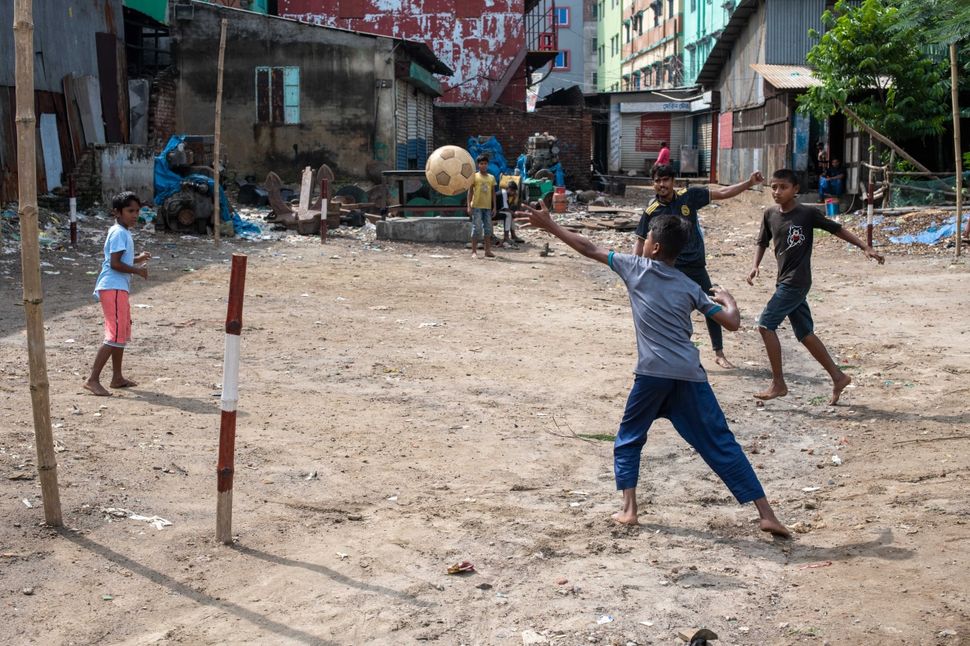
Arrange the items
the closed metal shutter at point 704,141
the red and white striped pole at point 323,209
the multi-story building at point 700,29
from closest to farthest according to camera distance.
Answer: the red and white striped pole at point 323,209, the multi-story building at point 700,29, the closed metal shutter at point 704,141

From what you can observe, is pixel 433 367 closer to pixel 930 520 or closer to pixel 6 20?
pixel 930 520

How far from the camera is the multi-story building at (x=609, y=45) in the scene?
2640 inches

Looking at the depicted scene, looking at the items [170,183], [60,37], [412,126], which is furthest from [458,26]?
[170,183]

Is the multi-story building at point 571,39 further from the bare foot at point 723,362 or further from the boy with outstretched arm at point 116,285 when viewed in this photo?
the boy with outstretched arm at point 116,285

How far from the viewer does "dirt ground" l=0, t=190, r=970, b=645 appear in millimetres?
3959

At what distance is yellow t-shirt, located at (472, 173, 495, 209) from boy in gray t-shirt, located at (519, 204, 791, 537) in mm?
10713

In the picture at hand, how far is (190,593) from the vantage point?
13.6 feet

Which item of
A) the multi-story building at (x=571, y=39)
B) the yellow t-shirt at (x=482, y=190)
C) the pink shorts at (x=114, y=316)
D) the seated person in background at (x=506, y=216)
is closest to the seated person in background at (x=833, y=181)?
the seated person in background at (x=506, y=216)

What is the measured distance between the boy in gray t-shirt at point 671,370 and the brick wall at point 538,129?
2881 cm

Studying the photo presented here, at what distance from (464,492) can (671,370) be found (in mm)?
1305

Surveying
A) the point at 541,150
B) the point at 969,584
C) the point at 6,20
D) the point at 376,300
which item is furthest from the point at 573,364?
the point at 541,150

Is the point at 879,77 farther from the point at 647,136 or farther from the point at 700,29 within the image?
the point at 700,29

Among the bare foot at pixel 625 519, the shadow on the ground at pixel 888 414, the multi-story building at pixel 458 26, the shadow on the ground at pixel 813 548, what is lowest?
the shadow on the ground at pixel 813 548

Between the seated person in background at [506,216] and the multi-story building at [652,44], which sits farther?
the multi-story building at [652,44]
